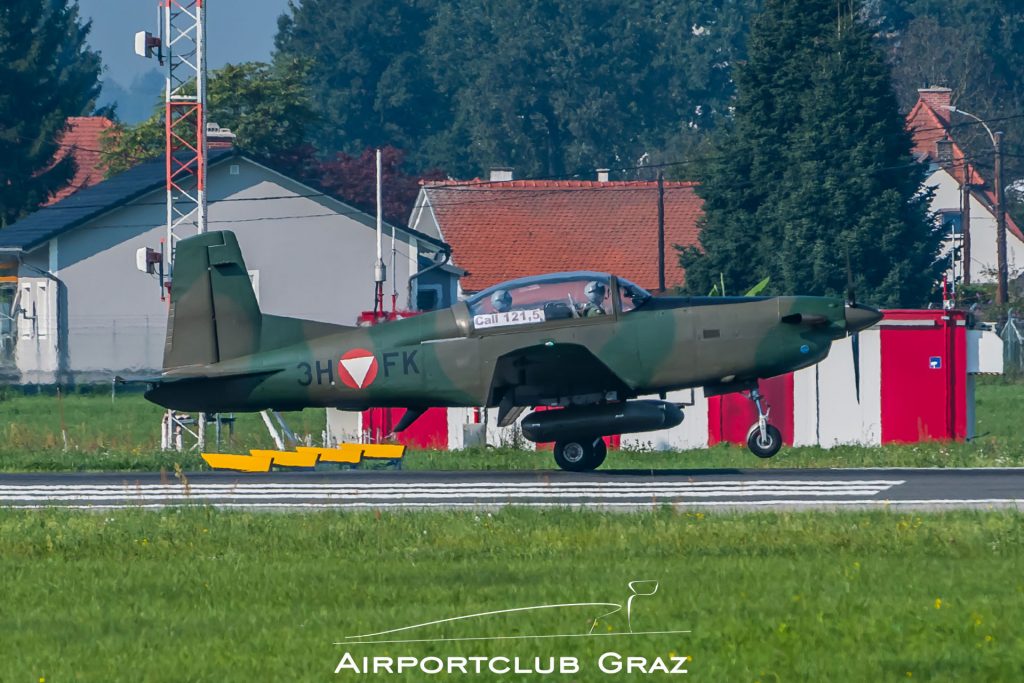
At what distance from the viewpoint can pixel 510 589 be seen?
1035 cm

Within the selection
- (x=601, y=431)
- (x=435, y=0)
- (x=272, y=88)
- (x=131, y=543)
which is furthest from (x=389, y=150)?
(x=131, y=543)

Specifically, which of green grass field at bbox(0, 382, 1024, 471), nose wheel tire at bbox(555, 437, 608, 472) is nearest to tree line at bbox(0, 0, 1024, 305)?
green grass field at bbox(0, 382, 1024, 471)

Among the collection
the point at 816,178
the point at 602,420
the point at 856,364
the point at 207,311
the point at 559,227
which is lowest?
the point at 602,420

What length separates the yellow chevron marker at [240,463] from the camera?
19.8m

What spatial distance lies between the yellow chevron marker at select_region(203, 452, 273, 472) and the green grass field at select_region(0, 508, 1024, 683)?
511 centimetres

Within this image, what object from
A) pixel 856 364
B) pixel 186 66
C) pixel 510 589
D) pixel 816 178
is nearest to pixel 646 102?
pixel 816 178

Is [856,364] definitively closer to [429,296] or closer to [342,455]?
[342,455]

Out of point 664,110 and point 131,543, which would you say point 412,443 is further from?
point 664,110

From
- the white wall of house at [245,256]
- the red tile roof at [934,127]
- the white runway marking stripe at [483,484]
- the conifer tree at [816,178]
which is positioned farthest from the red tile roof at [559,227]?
the white runway marking stripe at [483,484]

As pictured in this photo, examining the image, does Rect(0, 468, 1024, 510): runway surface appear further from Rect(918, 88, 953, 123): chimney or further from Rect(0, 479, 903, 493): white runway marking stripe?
Rect(918, 88, 953, 123): chimney

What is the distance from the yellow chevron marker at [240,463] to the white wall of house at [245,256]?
25.2 metres

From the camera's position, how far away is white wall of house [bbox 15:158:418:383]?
45.6m

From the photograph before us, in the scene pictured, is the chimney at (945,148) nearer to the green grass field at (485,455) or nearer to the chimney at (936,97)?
the chimney at (936,97)

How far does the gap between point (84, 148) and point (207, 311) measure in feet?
206
